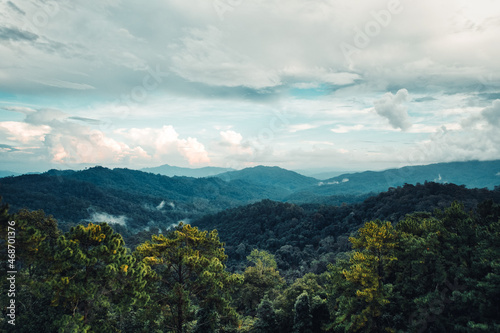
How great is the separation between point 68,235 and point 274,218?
6066 inches

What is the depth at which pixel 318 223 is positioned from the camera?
141 m

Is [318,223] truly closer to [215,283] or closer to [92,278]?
[215,283]

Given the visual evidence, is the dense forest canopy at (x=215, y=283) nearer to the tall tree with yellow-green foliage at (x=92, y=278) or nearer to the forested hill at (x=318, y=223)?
the tall tree with yellow-green foliage at (x=92, y=278)

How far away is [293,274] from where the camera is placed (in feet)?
263

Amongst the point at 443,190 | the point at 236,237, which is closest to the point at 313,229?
the point at 236,237

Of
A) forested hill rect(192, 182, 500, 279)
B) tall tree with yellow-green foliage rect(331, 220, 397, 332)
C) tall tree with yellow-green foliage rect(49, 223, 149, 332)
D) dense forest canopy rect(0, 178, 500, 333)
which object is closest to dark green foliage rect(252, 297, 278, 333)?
dense forest canopy rect(0, 178, 500, 333)

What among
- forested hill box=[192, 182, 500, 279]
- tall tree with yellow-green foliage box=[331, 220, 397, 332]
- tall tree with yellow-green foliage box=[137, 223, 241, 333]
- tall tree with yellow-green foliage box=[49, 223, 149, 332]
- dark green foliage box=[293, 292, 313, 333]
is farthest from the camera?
forested hill box=[192, 182, 500, 279]

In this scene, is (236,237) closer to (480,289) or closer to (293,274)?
(293,274)

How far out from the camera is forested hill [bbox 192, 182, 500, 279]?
100 meters

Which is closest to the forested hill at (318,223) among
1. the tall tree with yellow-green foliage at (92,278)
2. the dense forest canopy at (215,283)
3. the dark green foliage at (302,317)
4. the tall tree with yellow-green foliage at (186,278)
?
the dark green foliage at (302,317)

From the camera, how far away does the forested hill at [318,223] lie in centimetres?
10021

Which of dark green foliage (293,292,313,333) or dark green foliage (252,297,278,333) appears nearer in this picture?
dark green foliage (293,292,313,333)

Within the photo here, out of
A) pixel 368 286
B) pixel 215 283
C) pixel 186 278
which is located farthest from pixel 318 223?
pixel 186 278

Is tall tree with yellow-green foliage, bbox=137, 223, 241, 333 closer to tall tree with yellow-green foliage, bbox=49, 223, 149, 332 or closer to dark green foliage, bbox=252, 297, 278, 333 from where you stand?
tall tree with yellow-green foliage, bbox=49, 223, 149, 332
